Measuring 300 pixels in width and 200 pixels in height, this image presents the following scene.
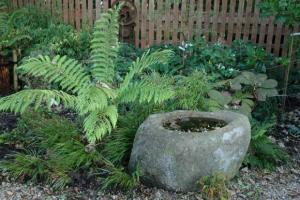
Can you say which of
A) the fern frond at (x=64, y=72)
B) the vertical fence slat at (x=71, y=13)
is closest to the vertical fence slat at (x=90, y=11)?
the vertical fence slat at (x=71, y=13)

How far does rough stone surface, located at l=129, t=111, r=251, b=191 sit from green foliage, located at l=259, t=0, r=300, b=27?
1818 mm

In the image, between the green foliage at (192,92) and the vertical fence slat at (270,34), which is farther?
the vertical fence slat at (270,34)

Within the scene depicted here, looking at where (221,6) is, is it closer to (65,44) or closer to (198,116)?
(65,44)

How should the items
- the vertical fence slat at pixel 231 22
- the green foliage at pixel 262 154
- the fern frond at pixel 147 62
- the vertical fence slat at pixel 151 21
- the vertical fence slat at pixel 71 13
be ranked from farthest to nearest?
the vertical fence slat at pixel 71 13 → the vertical fence slat at pixel 151 21 → the vertical fence slat at pixel 231 22 → the green foliage at pixel 262 154 → the fern frond at pixel 147 62

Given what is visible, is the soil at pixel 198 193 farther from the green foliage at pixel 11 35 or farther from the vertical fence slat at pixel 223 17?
the vertical fence slat at pixel 223 17

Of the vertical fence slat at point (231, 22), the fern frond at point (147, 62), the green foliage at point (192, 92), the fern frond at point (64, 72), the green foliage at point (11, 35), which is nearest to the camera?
the fern frond at point (64, 72)

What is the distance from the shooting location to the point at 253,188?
367 cm

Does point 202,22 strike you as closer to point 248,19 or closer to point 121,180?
point 248,19

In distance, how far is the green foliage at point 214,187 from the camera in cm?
329

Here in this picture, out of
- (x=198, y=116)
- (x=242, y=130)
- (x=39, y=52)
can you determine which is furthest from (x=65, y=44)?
(x=242, y=130)

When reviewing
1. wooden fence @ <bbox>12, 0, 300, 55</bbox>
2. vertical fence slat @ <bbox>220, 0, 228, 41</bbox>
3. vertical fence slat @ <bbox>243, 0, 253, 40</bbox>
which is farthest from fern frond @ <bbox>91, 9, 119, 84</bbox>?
vertical fence slat @ <bbox>243, 0, 253, 40</bbox>

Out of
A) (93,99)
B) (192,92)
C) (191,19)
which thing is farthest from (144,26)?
(93,99)

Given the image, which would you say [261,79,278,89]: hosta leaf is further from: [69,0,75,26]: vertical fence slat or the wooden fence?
[69,0,75,26]: vertical fence slat

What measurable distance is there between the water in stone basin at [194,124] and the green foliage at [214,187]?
1.33ft
